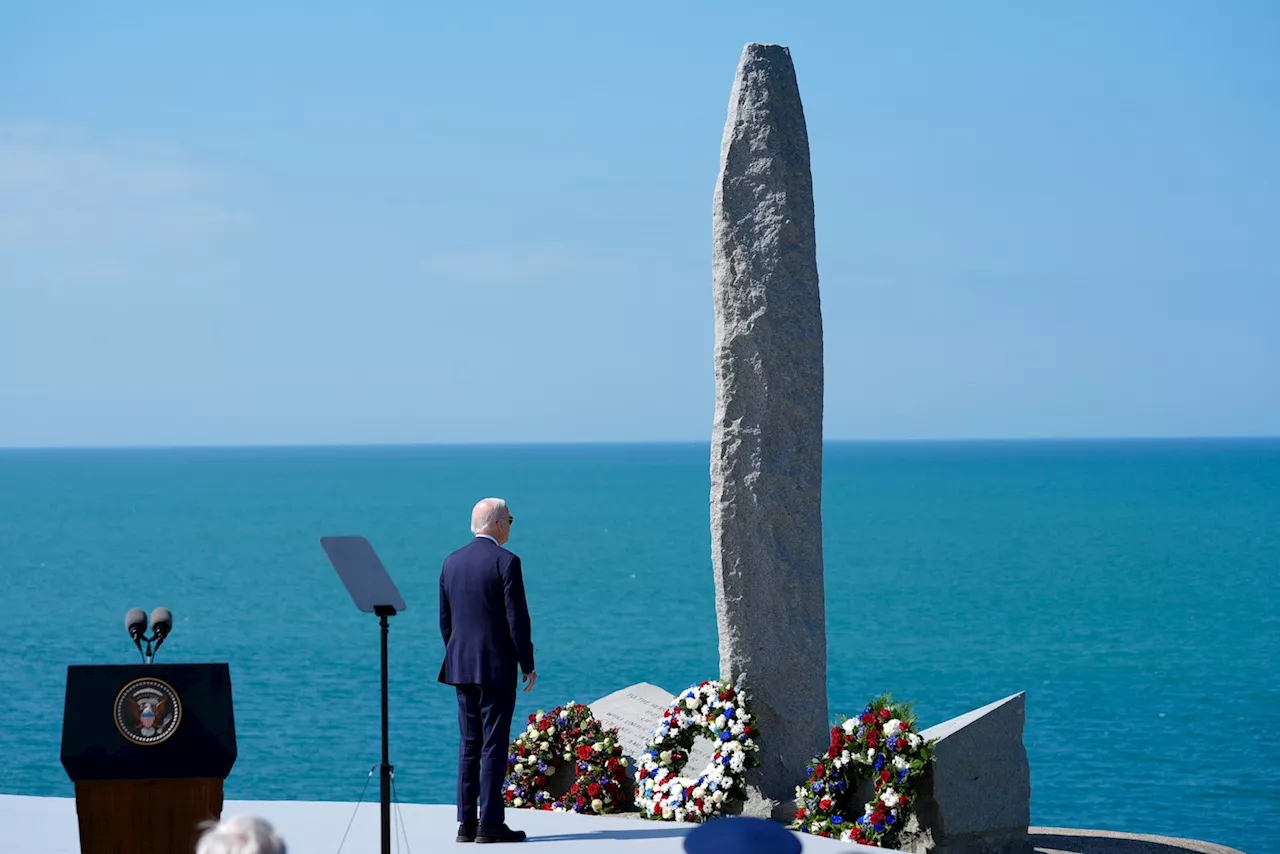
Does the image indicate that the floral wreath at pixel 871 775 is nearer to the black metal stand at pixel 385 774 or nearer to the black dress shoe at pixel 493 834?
the black dress shoe at pixel 493 834

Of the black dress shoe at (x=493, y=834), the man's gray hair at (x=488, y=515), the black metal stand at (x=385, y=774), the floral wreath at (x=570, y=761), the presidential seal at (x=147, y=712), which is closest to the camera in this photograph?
the black metal stand at (x=385, y=774)

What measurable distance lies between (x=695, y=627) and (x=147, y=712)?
2931 centimetres

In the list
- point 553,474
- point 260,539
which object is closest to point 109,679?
point 260,539

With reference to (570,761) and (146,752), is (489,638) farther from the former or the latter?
(570,761)

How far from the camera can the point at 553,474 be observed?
488 ft

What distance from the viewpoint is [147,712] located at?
7.46m

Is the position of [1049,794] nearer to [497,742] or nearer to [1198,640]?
[497,742]

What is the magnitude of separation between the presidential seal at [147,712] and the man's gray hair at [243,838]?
3608 mm

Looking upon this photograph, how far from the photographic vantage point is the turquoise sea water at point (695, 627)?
64.6 feet

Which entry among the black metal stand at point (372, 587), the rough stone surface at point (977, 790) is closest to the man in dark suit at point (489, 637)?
the black metal stand at point (372, 587)

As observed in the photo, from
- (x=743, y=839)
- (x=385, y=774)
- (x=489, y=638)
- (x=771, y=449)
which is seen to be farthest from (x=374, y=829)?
(x=743, y=839)

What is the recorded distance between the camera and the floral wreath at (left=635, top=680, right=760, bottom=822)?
10.1 m

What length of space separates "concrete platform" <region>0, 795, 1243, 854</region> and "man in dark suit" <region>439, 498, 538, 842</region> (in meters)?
0.47

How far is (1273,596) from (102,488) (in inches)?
3737
